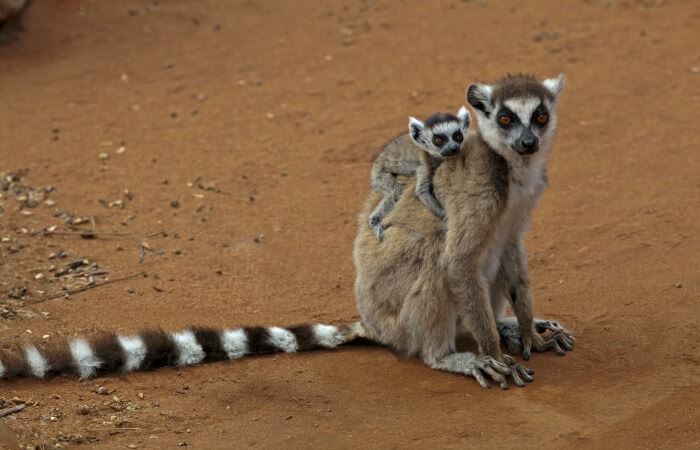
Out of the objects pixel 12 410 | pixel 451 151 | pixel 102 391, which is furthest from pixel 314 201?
pixel 12 410

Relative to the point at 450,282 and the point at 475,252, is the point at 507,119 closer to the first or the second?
the point at 475,252

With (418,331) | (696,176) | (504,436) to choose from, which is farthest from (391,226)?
(696,176)

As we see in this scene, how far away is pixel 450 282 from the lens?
20.0ft

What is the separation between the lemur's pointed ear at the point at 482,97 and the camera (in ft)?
20.3

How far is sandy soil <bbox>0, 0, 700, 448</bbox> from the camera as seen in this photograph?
5.75 meters

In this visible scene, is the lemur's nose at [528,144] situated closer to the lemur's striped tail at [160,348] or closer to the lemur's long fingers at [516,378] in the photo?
the lemur's long fingers at [516,378]

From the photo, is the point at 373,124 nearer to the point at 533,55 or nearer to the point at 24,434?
the point at 533,55

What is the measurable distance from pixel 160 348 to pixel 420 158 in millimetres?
2151

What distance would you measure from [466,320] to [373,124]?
4.63 metres

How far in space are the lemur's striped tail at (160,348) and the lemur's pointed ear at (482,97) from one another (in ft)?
5.45

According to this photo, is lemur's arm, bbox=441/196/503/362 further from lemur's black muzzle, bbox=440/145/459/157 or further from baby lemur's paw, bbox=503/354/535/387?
lemur's black muzzle, bbox=440/145/459/157

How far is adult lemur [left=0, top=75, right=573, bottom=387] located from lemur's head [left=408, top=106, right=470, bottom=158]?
0.49 ft

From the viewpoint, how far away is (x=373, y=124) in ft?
34.3

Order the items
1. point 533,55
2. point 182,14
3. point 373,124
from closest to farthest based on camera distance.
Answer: point 373,124, point 533,55, point 182,14
